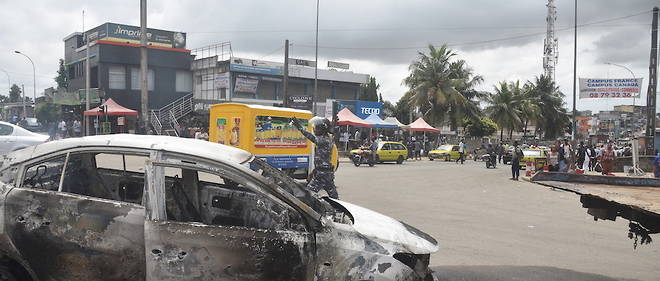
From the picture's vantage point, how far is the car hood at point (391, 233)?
11.5 ft

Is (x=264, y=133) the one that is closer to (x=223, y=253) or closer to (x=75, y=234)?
(x=75, y=234)

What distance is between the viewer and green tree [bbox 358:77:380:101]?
62138 mm

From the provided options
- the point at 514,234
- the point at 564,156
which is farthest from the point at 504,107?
the point at 514,234

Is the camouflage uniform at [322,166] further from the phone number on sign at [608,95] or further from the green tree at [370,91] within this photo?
the green tree at [370,91]

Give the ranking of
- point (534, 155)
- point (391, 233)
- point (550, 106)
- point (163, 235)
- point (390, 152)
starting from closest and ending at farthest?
point (163, 235), point (391, 233), point (534, 155), point (390, 152), point (550, 106)

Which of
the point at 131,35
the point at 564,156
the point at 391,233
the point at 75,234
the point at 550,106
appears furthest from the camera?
the point at 550,106

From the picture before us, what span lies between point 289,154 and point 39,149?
37.1 feet

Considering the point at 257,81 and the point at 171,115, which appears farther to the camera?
the point at 257,81

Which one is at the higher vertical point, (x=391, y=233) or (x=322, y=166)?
(x=322, y=166)

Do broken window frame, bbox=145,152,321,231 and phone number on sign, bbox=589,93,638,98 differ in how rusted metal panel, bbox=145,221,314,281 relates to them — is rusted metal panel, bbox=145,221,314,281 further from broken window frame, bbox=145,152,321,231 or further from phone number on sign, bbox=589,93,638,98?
phone number on sign, bbox=589,93,638,98

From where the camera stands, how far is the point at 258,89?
142 feet

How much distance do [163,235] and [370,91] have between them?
199 ft

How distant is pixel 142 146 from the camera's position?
3504 mm

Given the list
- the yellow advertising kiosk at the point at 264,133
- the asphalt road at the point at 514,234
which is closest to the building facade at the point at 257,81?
the yellow advertising kiosk at the point at 264,133
